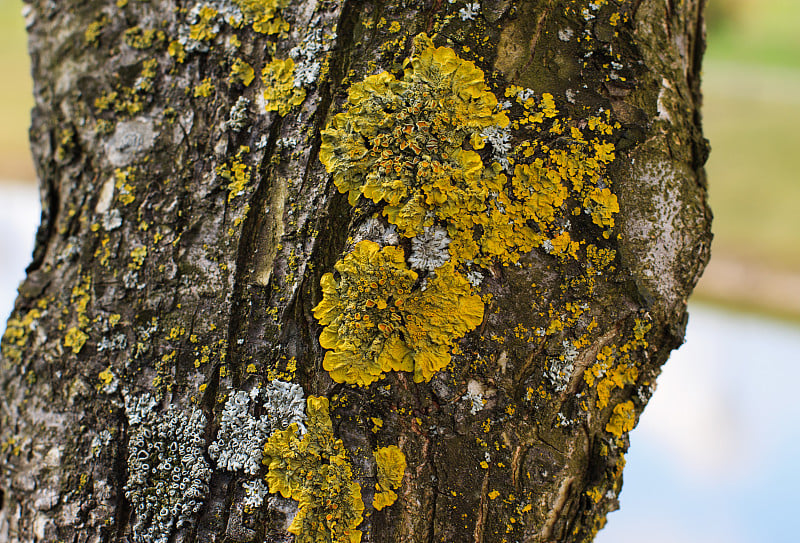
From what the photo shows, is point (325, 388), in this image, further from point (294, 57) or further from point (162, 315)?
point (294, 57)

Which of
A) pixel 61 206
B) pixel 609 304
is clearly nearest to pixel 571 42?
pixel 609 304

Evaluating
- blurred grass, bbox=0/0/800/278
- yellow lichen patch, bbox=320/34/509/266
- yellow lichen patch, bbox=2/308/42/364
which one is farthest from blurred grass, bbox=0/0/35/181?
yellow lichen patch, bbox=320/34/509/266

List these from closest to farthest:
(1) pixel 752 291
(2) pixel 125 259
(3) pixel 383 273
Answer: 1. (3) pixel 383 273
2. (2) pixel 125 259
3. (1) pixel 752 291

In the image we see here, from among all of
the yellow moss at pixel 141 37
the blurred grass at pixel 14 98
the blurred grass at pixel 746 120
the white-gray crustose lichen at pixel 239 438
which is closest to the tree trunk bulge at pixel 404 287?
the white-gray crustose lichen at pixel 239 438

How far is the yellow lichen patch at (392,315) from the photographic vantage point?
69cm

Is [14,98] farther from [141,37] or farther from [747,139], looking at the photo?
[747,139]

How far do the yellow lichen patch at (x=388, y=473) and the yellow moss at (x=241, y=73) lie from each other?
561 mm

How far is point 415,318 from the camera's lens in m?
0.70

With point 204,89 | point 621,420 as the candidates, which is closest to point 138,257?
point 204,89

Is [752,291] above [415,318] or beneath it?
above

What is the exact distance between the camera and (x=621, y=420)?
2.51 ft

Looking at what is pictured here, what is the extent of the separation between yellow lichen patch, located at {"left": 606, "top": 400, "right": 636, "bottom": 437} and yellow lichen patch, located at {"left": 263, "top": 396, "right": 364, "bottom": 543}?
37 cm

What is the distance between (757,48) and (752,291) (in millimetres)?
2496

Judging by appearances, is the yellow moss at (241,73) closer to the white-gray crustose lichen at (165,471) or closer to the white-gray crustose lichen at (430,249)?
the white-gray crustose lichen at (430,249)
